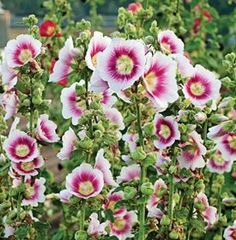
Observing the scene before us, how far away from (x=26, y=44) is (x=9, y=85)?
146 mm

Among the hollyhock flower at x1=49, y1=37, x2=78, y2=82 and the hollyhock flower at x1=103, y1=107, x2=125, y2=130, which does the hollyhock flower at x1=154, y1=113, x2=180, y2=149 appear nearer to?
the hollyhock flower at x1=103, y1=107, x2=125, y2=130

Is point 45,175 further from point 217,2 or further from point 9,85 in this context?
point 217,2

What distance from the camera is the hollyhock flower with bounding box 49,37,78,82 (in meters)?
2.38

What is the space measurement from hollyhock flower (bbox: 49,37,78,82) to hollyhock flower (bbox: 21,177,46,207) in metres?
0.42

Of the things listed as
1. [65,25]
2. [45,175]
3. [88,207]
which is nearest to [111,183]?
[88,207]

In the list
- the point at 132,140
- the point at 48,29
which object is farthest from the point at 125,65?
the point at 48,29

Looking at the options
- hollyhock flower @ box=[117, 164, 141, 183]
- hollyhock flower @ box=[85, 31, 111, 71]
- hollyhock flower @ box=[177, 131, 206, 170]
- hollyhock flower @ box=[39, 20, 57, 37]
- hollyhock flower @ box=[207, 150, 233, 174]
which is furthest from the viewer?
hollyhock flower @ box=[39, 20, 57, 37]

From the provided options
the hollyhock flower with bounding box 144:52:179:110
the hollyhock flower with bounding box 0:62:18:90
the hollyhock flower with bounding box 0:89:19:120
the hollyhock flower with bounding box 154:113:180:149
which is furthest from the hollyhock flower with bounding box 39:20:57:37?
the hollyhock flower with bounding box 144:52:179:110

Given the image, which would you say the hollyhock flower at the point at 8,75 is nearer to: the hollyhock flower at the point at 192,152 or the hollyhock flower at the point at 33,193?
the hollyhock flower at the point at 33,193

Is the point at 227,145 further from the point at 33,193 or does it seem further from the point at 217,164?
the point at 33,193

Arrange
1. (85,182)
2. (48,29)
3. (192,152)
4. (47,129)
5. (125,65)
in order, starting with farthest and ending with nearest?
(48,29) → (47,129) → (192,152) → (85,182) → (125,65)

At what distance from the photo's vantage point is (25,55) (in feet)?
8.45

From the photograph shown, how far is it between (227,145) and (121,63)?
59 cm

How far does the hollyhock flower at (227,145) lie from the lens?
265cm
